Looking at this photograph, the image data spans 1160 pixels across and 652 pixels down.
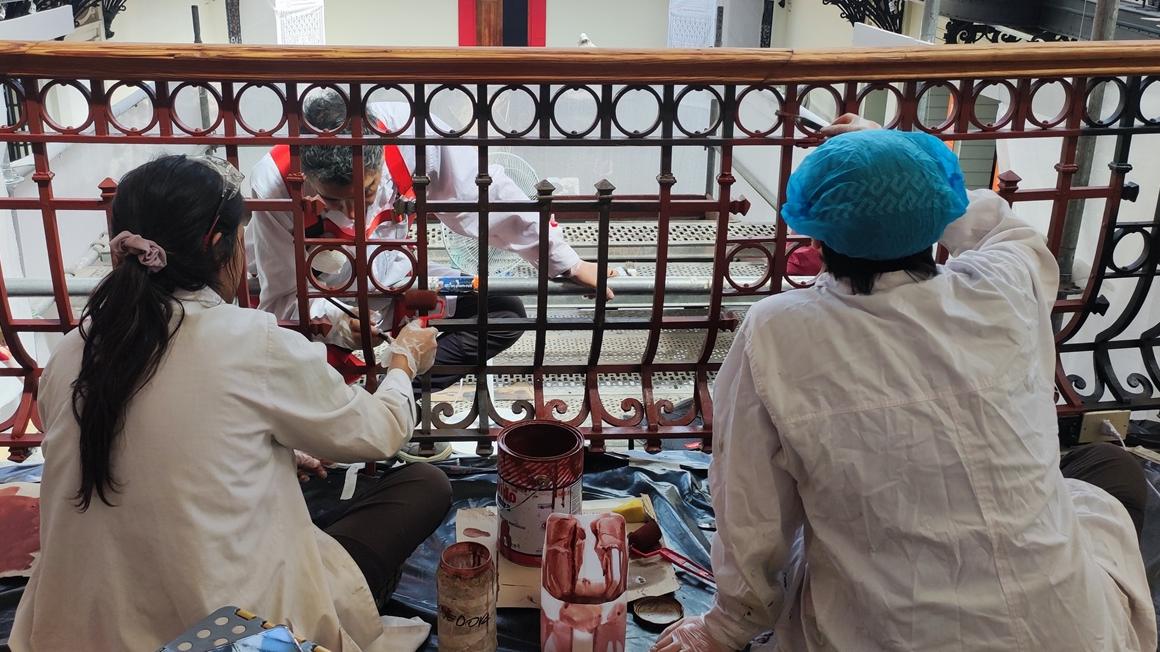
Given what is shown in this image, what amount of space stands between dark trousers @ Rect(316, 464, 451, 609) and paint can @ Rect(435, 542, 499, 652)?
0.15 m

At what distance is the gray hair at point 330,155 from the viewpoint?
2.11 m

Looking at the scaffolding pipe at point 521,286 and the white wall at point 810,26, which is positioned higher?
the white wall at point 810,26

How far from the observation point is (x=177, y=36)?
6.82 meters

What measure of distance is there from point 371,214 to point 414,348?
0.68 metres

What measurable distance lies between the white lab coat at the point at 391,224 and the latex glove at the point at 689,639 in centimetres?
96

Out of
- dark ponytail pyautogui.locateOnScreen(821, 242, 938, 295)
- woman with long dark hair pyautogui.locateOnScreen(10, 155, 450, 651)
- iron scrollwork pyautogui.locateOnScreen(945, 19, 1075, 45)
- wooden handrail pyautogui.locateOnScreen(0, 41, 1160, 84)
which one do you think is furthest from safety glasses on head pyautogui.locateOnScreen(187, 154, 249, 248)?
iron scrollwork pyautogui.locateOnScreen(945, 19, 1075, 45)

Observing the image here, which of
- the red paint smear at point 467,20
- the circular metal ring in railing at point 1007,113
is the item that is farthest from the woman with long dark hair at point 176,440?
the red paint smear at point 467,20

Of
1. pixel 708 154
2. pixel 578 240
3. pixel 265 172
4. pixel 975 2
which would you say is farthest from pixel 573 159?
pixel 265 172

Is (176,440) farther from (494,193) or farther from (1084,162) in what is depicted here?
(1084,162)

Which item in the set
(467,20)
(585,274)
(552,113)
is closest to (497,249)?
(585,274)

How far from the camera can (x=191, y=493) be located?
1356mm

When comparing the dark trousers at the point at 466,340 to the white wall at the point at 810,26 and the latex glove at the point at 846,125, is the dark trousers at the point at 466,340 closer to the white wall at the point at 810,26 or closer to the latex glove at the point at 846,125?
the latex glove at the point at 846,125

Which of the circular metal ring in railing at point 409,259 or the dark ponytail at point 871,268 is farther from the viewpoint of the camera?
the circular metal ring in railing at point 409,259

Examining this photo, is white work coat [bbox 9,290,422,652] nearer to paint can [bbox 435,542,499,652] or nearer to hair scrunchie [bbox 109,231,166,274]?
hair scrunchie [bbox 109,231,166,274]
